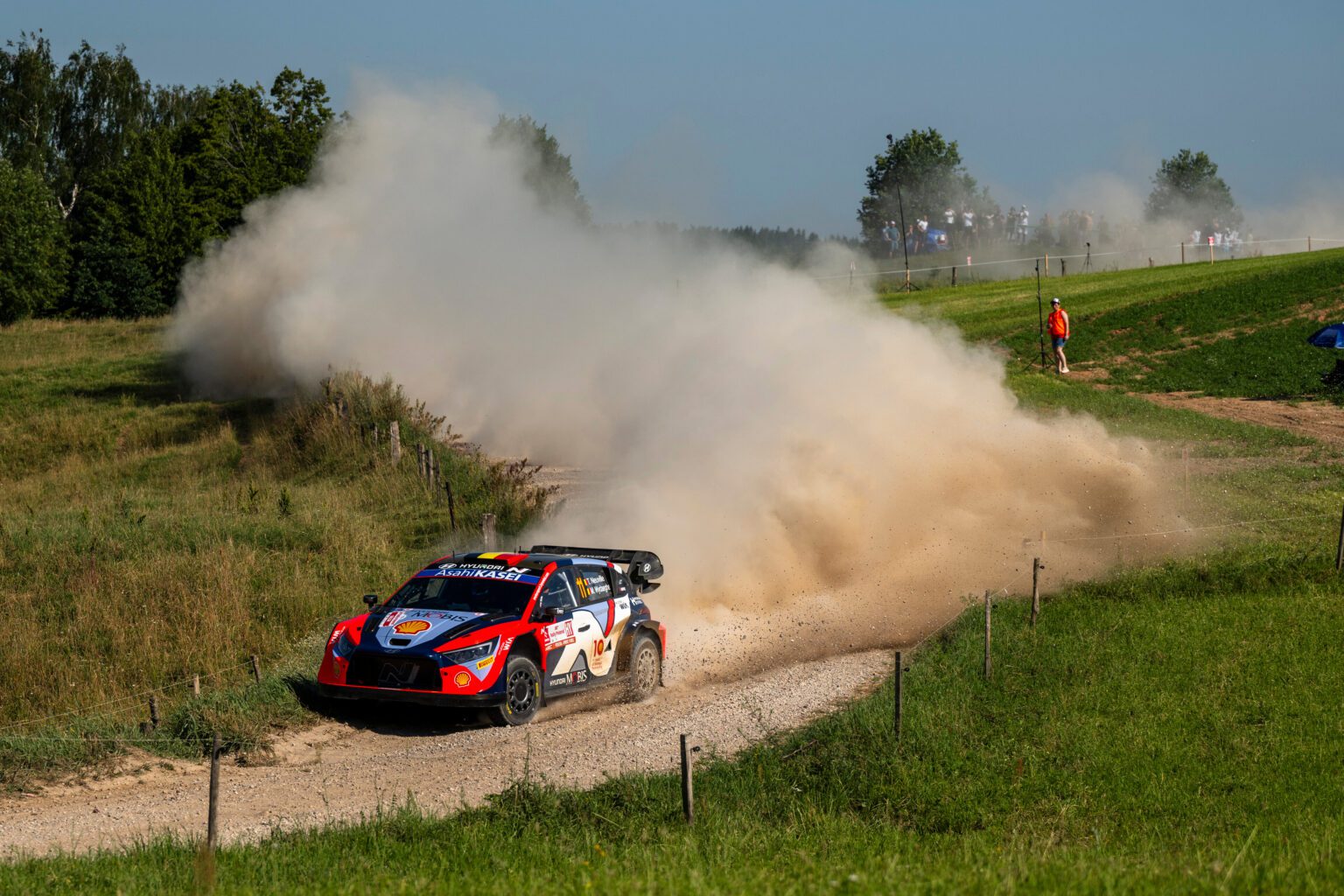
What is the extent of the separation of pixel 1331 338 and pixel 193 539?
1109 inches

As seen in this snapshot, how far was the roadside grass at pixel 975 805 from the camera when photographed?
8.39m

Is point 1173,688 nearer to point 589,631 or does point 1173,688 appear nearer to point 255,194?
point 589,631

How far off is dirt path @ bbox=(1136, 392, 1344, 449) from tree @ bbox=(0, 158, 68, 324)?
56.9 meters

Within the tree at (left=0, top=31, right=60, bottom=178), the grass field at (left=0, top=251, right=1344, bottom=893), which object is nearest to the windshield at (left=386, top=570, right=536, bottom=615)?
the grass field at (left=0, top=251, right=1344, bottom=893)

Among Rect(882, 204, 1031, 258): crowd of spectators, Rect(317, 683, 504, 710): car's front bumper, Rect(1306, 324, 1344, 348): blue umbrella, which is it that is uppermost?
Rect(882, 204, 1031, 258): crowd of spectators

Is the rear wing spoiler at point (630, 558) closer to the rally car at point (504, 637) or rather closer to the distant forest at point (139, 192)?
the rally car at point (504, 637)

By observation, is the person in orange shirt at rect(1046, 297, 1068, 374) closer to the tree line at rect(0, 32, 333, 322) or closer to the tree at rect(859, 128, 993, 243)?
the tree line at rect(0, 32, 333, 322)

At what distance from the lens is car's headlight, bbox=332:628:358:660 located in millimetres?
14484

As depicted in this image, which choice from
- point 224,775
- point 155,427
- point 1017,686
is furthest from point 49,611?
point 155,427

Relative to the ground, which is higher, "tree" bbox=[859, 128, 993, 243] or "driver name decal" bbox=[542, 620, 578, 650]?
"tree" bbox=[859, 128, 993, 243]

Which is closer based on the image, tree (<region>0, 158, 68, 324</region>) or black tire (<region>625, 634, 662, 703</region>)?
black tire (<region>625, 634, 662, 703</region>)

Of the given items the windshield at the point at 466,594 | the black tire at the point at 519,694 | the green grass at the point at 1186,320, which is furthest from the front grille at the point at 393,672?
the green grass at the point at 1186,320

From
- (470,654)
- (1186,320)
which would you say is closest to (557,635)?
(470,654)

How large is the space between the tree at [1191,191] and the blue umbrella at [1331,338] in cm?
6831
